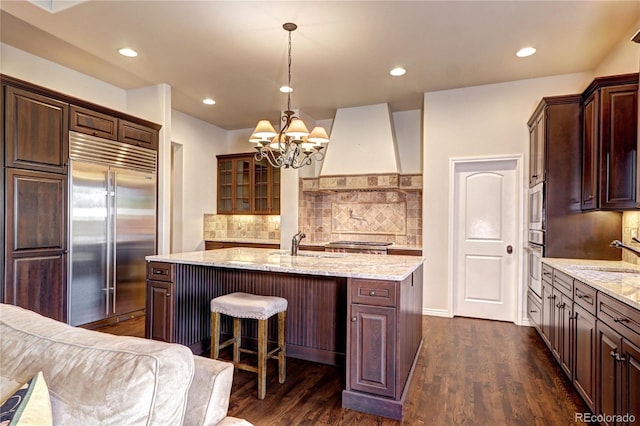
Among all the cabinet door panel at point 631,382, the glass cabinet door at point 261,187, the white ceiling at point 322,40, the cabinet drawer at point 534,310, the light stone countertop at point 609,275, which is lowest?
the cabinet drawer at point 534,310

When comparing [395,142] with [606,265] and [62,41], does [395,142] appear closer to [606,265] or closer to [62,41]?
[606,265]

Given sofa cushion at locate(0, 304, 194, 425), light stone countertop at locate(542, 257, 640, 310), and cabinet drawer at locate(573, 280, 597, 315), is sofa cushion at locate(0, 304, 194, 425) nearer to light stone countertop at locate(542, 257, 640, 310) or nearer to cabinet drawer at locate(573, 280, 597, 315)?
light stone countertop at locate(542, 257, 640, 310)

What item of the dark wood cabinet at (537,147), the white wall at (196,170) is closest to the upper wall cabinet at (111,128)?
the white wall at (196,170)

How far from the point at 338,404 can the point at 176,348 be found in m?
1.71

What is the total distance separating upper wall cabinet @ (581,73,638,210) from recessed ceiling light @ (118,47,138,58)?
422 cm

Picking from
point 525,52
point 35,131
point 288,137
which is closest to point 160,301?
point 288,137

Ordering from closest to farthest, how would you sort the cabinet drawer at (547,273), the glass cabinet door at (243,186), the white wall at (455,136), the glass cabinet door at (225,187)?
the cabinet drawer at (547,273), the white wall at (455,136), the glass cabinet door at (243,186), the glass cabinet door at (225,187)

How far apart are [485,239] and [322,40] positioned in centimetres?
305

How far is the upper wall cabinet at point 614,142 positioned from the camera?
2.78 metres

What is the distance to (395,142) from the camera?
17.4ft

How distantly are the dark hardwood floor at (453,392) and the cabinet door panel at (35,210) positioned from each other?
225cm

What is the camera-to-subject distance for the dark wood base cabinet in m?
1.64

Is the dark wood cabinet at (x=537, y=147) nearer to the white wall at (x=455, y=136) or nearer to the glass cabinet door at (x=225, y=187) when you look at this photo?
the white wall at (x=455, y=136)

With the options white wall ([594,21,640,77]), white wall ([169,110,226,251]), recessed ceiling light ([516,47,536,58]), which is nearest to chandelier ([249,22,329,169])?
recessed ceiling light ([516,47,536,58])
